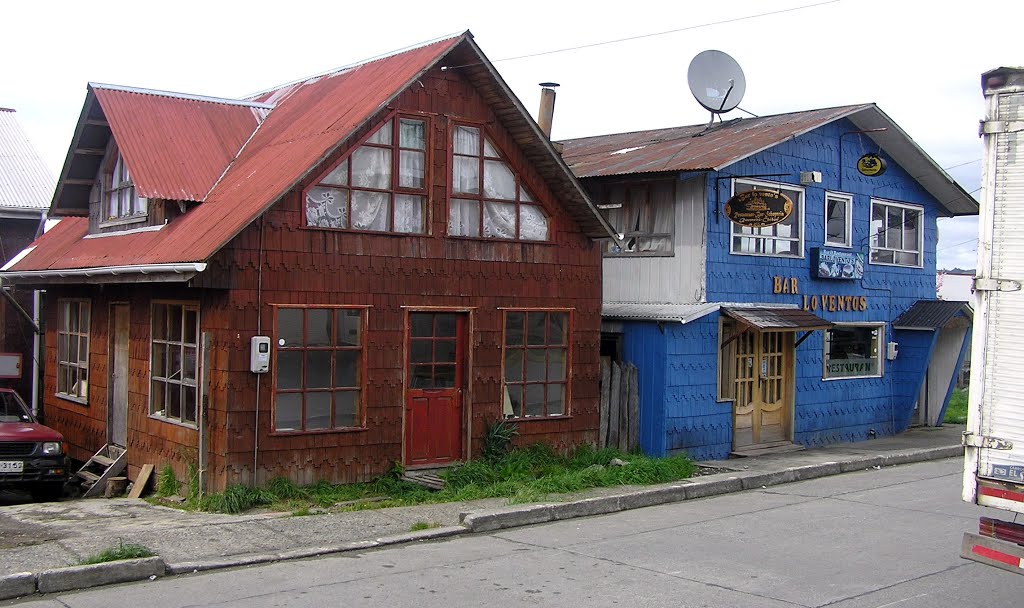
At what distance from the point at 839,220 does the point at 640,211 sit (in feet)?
14.3

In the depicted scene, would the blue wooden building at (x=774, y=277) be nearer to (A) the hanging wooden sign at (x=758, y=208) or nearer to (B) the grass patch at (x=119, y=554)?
(A) the hanging wooden sign at (x=758, y=208)

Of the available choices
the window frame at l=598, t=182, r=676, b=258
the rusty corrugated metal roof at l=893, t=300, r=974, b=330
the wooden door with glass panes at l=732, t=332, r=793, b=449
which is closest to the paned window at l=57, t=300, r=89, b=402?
the window frame at l=598, t=182, r=676, b=258

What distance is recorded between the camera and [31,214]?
21.0 metres

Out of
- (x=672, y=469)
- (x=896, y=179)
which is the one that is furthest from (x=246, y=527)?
(x=896, y=179)

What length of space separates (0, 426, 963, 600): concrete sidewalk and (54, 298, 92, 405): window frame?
3474 millimetres

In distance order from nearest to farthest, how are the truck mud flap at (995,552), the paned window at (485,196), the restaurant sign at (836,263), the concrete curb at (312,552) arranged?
the truck mud flap at (995,552)
the concrete curb at (312,552)
the paned window at (485,196)
the restaurant sign at (836,263)

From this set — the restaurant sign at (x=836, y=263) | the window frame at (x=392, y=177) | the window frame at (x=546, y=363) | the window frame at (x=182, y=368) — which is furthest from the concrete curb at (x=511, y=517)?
the window frame at (x=392, y=177)

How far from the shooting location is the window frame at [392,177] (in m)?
13.2

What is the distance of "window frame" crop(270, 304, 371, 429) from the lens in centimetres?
1281

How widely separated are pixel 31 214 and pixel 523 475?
12.6 m

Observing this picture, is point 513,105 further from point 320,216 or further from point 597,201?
point 597,201

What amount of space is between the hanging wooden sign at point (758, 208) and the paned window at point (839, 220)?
3.59m

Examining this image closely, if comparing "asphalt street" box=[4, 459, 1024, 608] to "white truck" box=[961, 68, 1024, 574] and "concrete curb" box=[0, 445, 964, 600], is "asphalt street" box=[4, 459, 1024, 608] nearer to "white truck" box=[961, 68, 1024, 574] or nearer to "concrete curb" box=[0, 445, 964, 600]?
"concrete curb" box=[0, 445, 964, 600]

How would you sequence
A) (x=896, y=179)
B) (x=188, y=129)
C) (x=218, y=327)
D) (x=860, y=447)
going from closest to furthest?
(x=218, y=327), (x=188, y=129), (x=860, y=447), (x=896, y=179)
